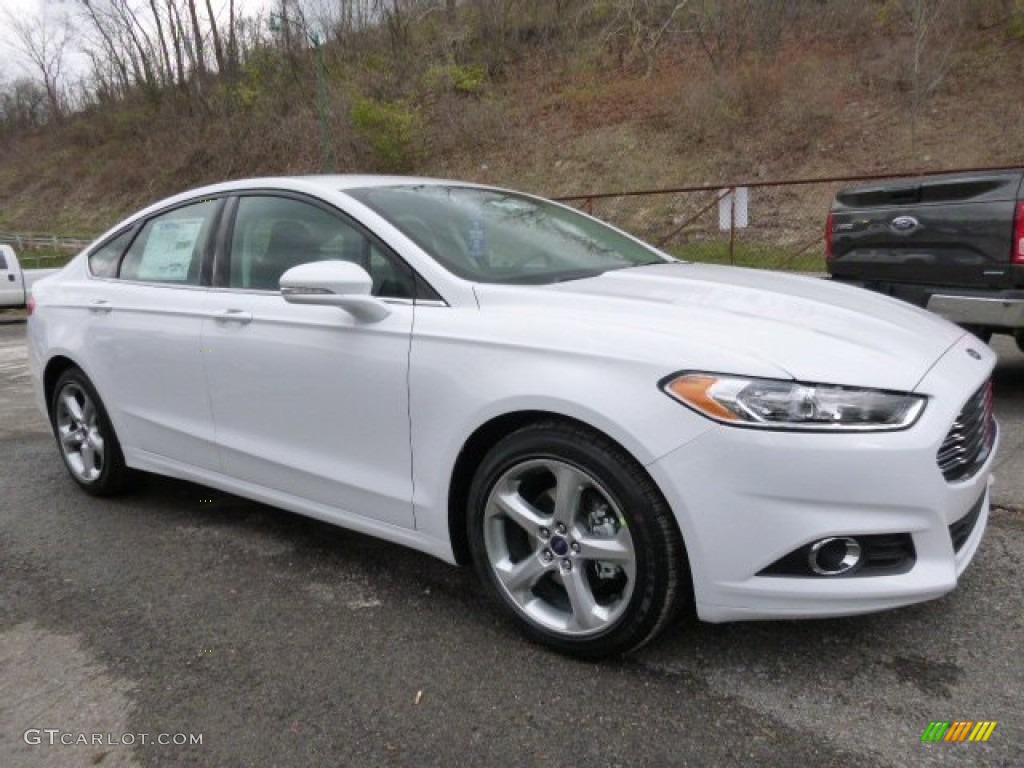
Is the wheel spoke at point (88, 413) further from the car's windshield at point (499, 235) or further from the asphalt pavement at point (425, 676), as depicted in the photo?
the car's windshield at point (499, 235)

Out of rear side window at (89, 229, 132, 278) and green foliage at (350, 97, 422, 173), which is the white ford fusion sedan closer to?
rear side window at (89, 229, 132, 278)

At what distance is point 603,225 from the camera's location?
12.9 ft

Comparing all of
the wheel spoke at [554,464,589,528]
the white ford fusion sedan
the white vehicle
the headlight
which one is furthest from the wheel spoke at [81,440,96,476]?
the white vehicle

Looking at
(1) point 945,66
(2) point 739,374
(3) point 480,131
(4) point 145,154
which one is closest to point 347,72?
(3) point 480,131

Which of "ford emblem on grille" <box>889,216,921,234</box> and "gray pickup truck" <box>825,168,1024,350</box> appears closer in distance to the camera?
"gray pickup truck" <box>825,168,1024,350</box>

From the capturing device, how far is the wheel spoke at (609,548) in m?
2.30

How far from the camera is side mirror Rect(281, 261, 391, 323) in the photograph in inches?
106

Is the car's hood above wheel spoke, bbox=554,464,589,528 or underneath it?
above

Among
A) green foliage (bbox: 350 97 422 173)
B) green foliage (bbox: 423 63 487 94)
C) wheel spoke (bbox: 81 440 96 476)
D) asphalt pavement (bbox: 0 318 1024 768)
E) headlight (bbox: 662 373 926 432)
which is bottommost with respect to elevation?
asphalt pavement (bbox: 0 318 1024 768)

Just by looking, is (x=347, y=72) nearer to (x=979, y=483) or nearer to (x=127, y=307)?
(x=127, y=307)

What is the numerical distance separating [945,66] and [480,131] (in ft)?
45.6

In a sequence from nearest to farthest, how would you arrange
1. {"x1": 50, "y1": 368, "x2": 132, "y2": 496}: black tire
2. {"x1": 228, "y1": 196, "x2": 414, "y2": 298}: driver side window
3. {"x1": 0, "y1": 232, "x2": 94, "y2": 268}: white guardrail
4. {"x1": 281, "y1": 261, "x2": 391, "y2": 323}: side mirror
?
{"x1": 281, "y1": 261, "x2": 391, "y2": 323}: side mirror → {"x1": 228, "y1": 196, "x2": 414, "y2": 298}: driver side window → {"x1": 50, "y1": 368, "x2": 132, "y2": 496}: black tire → {"x1": 0, "y1": 232, "x2": 94, "y2": 268}: white guardrail

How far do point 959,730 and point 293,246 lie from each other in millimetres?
2748

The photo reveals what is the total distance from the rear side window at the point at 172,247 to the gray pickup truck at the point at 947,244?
4.07m
